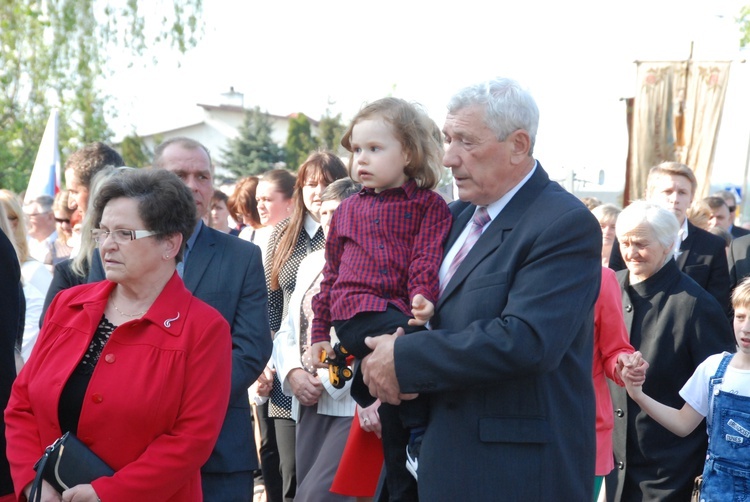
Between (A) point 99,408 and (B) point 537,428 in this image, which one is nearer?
(B) point 537,428

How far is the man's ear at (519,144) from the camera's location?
3.46m

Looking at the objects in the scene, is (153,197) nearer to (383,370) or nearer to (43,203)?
(383,370)

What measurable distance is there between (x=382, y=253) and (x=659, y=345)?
2.61 metres

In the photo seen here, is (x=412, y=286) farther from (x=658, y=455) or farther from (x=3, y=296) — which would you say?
(x=658, y=455)

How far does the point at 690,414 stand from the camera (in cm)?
516

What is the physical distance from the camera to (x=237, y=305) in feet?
14.4

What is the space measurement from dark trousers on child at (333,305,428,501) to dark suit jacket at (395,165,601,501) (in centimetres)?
9

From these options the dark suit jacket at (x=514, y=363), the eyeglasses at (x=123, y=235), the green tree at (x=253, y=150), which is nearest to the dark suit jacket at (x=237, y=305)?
the eyeglasses at (x=123, y=235)

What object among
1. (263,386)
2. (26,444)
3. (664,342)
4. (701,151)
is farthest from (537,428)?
(701,151)

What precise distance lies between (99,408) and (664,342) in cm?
337

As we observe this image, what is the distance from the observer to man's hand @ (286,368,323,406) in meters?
5.38

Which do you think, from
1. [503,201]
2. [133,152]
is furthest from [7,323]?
[133,152]

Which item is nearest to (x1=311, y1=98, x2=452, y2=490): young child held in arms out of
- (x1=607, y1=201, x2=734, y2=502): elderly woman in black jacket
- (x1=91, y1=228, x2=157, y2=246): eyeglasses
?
(x1=91, y1=228, x2=157, y2=246): eyeglasses

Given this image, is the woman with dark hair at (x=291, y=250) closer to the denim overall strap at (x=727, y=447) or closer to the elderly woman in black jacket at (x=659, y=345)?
the elderly woman in black jacket at (x=659, y=345)
